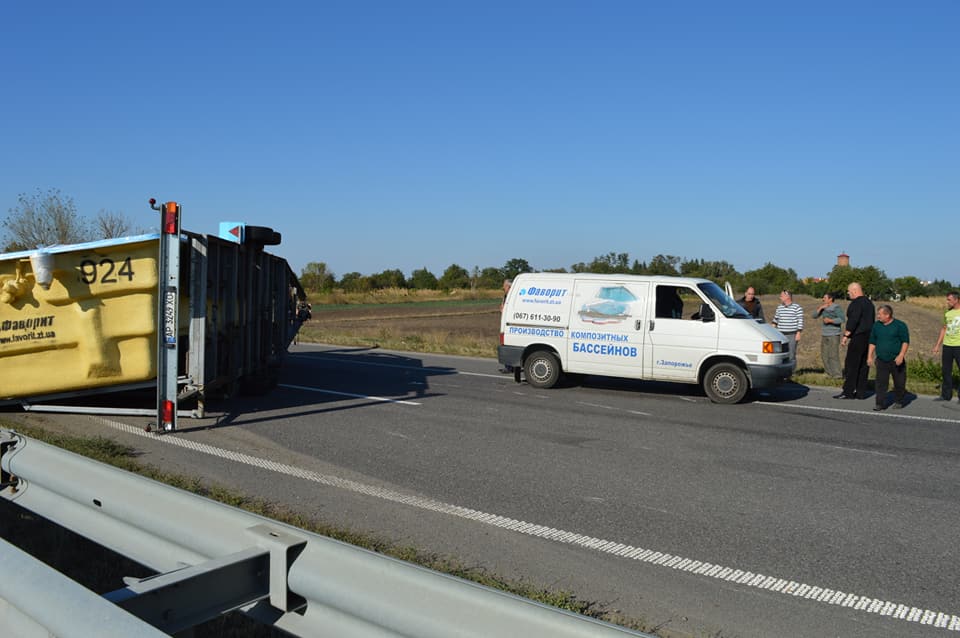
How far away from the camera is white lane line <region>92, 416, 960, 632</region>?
455 cm

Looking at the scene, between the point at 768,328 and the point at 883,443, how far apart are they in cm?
373

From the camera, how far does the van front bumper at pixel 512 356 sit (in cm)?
1438

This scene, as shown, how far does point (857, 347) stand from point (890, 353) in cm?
107

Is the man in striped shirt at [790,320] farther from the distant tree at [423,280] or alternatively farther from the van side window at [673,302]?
the distant tree at [423,280]

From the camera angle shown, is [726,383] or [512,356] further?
[512,356]

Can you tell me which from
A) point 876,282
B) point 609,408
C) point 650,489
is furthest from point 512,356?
point 876,282

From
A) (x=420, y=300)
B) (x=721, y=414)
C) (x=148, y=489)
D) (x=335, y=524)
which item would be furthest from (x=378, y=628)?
(x=420, y=300)

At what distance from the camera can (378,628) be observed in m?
2.36

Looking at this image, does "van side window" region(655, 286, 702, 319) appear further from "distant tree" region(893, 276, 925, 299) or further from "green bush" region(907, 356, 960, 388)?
"distant tree" region(893, 276, 925, 299)

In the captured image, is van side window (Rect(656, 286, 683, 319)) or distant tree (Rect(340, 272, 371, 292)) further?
distant tree (Rect(340, 272, 371, 292))

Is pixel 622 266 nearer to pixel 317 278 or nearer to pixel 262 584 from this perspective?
pixel 317 278

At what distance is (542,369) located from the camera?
14133mm

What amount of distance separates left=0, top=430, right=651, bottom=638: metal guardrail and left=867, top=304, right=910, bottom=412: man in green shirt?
11561mm

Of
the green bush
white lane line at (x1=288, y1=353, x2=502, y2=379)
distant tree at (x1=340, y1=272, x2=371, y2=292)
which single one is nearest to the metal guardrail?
white lane line at (x1=288, y1=353, x2=502, y2=379)
